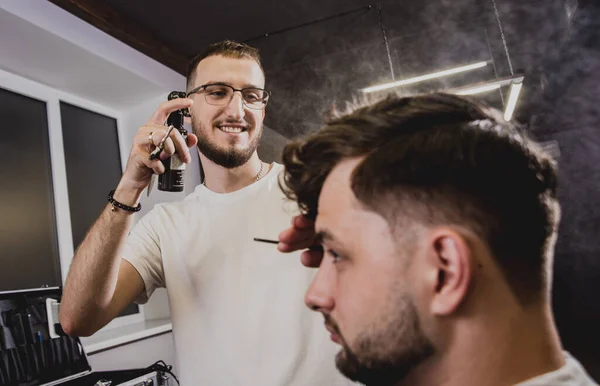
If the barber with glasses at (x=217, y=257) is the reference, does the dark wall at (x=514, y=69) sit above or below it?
above

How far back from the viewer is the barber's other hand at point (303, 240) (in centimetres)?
99

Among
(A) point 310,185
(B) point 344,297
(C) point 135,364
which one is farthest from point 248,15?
(B) point 344,297

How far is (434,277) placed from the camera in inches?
24.9

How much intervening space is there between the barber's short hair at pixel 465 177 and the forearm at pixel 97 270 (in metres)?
0.72

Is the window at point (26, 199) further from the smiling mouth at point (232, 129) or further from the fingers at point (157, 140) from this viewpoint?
the fingers at point (157, 140)

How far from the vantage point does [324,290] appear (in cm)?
75

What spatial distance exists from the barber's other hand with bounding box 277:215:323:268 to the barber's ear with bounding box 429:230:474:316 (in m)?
0.39

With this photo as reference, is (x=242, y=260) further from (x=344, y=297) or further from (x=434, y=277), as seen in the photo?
(x=434, y=277)

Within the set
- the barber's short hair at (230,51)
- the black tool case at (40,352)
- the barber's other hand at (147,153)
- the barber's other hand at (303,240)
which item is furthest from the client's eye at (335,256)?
the black tool case at (40,352)

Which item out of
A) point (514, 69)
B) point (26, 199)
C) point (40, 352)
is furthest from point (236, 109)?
point (514, 69)

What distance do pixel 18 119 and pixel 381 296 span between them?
315cm

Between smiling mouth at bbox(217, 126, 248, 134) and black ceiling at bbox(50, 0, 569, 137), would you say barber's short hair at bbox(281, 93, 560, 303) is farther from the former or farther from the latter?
black ceiling at bbox(50, 0, 569, 137)

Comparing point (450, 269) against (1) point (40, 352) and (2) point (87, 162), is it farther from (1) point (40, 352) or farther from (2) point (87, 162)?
(2) point (87, 162)

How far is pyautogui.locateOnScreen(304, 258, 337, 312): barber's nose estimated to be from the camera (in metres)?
0.74
